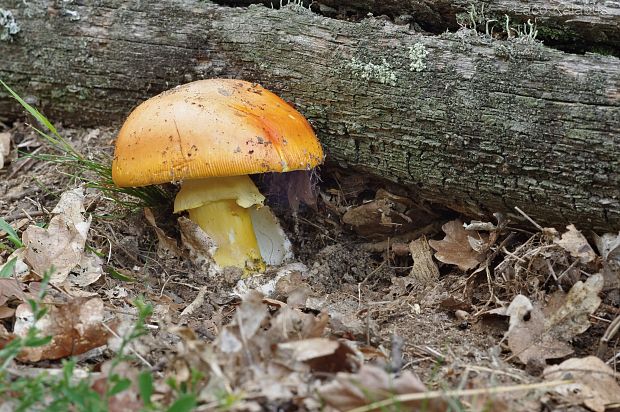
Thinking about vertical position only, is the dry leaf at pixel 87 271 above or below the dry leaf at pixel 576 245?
below

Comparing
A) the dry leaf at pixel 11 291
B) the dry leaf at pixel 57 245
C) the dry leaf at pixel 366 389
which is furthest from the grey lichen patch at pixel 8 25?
the dry leaf at pixel 366 389

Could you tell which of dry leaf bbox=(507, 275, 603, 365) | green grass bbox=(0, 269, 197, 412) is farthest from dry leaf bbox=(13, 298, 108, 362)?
dry leaf bbox=(507, 275, 603, 365)

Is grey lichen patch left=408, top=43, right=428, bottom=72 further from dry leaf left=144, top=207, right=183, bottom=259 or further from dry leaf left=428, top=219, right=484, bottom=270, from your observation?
dry leaf left=144, top=207, right=183, bottom=259

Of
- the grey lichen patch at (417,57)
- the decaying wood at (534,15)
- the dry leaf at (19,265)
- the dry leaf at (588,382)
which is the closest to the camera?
the dry leaf at (588,382)

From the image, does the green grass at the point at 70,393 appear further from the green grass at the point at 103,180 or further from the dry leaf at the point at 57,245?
the green grass at the point at 103,180

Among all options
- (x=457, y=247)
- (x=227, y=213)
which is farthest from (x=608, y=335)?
(x=227, y=213)

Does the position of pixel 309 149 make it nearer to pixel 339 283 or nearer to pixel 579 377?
pixel 339 283

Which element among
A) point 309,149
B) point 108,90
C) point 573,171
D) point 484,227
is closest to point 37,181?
point 108,90
